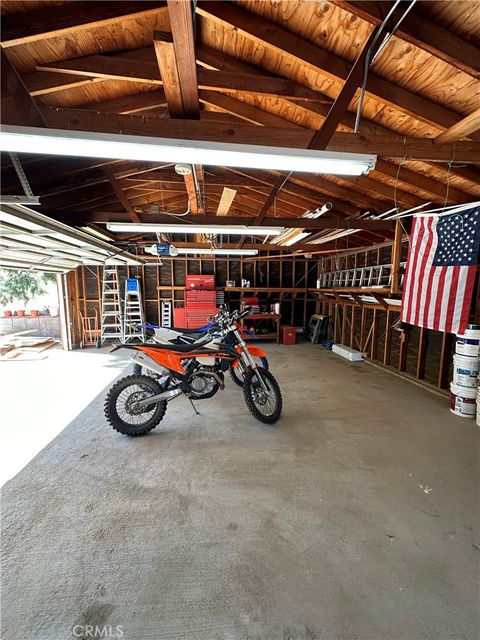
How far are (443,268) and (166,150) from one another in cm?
318

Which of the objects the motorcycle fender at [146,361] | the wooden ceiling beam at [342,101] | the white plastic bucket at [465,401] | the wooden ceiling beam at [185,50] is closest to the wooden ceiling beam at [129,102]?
the wooden ceiling beam at [185,50]

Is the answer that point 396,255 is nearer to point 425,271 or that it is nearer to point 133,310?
point 425,271

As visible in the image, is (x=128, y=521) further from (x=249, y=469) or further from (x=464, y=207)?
(x=464, y=207)

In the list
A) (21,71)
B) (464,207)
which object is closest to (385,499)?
(464,207)

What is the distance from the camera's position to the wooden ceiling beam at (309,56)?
1552 millimetres

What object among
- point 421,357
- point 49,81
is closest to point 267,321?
point 421,357

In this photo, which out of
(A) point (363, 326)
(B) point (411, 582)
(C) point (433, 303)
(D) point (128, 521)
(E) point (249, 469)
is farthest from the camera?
(A) point (363, 326)

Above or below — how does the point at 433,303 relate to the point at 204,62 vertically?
below

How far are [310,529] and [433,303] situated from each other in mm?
2823

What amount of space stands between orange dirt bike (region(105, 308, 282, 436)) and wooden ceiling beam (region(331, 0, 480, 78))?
2.44m

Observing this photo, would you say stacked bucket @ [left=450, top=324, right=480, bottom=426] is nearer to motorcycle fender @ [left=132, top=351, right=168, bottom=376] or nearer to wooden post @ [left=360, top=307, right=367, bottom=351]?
wooden post @ [left=360, top=307, right=367, bottom=351]

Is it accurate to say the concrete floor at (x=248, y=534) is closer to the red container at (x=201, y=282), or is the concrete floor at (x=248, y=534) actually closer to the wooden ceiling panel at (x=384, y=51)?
the wooden ceiling panel at (x=384, y=51)

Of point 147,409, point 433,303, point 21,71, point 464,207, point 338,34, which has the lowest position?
point 147,409

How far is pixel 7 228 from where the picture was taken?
2596 millimetres
